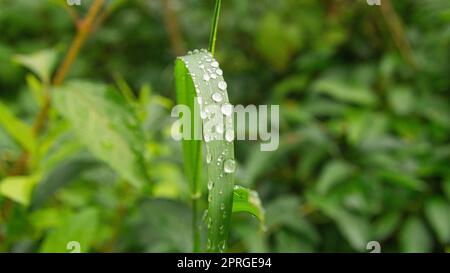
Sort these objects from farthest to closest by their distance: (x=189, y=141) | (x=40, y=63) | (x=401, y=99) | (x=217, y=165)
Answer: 1. (x=401, y=99)
2. (x=40, y=63)
3. (x=189, y=141)
4. (x=217, y=165)

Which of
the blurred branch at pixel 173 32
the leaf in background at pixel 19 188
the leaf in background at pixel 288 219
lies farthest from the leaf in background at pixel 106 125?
the blurred branch at pixel 173 32

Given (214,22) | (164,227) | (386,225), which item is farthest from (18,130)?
(386,225)

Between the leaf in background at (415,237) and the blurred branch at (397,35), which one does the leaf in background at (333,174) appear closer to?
the leaf in background at (415,237)

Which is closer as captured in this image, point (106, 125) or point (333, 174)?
point (106, 125)

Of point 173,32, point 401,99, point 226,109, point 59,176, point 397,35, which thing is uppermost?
point 173,32

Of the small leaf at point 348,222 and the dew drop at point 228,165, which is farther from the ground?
the small leaf at point 348,222

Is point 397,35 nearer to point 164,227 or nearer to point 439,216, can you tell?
point 439,216
